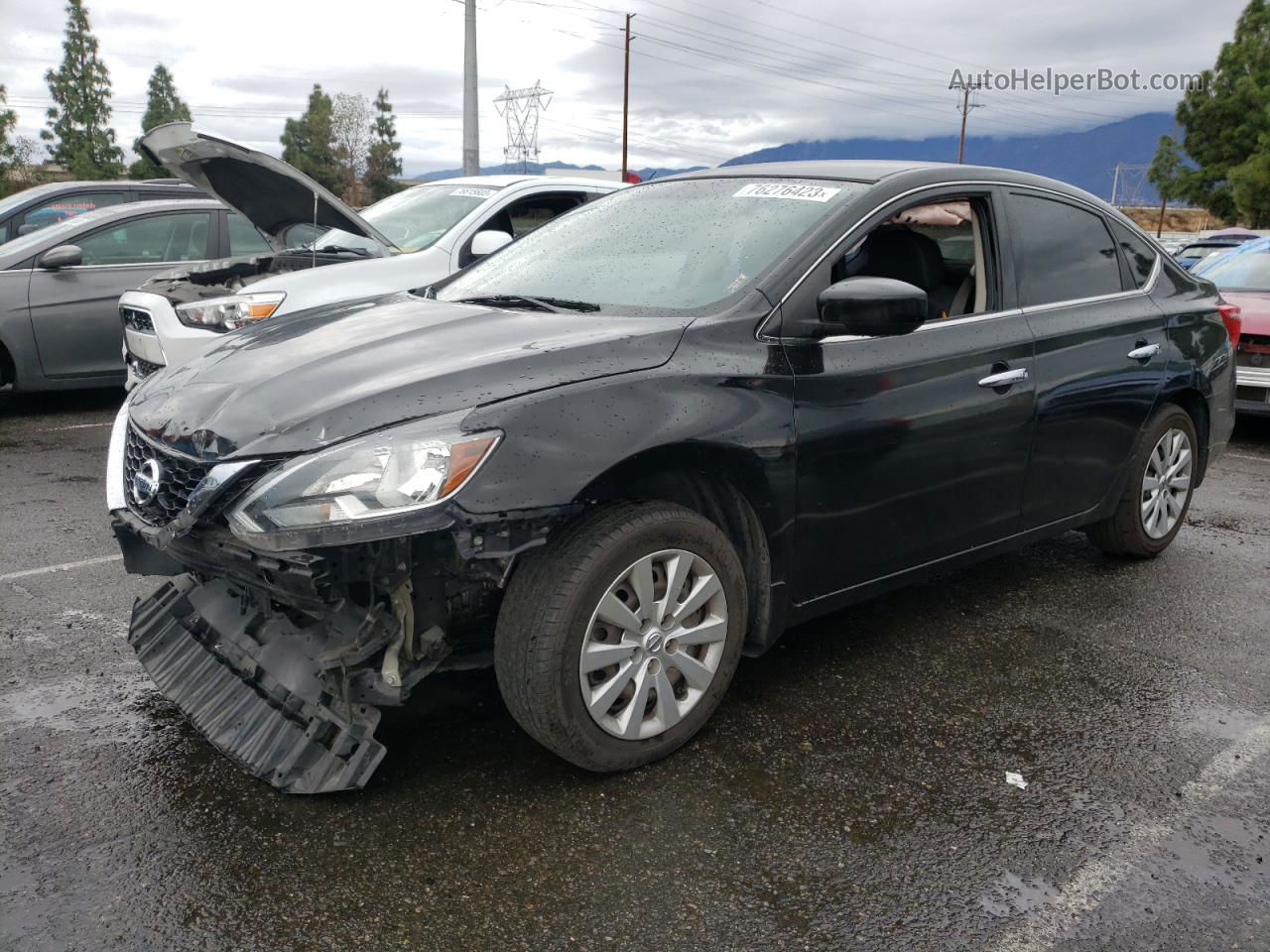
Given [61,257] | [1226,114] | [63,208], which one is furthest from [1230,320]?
[1226,114]

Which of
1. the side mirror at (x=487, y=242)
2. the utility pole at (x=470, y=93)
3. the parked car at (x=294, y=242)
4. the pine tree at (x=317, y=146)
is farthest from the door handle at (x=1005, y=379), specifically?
the pine tree at (x=317, y=146)

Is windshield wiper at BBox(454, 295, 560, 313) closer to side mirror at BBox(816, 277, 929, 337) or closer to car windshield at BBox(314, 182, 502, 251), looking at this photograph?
side mirror at BBox(816, 277, 929, 337)

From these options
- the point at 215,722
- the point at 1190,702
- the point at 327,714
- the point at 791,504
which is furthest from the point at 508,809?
the point at 1190,702

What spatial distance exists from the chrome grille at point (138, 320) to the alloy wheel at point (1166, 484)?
212 inches

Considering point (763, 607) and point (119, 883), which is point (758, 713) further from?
point (119, 883)

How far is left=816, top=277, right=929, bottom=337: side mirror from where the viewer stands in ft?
10.0

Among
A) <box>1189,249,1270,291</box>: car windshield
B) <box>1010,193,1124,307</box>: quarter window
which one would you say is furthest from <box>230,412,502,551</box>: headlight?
<box>1189,249,1270,291</box>: car windshield

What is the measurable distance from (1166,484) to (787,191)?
248 cm

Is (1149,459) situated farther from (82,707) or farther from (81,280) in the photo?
(81,280)

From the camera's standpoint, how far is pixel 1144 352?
4.42 m

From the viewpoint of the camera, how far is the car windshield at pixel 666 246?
3369mm

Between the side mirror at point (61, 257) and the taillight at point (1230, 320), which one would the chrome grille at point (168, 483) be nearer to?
the taillight at point (1230, 320)

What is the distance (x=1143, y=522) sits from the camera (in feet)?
15.7

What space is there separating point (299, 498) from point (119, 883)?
3.23ft
